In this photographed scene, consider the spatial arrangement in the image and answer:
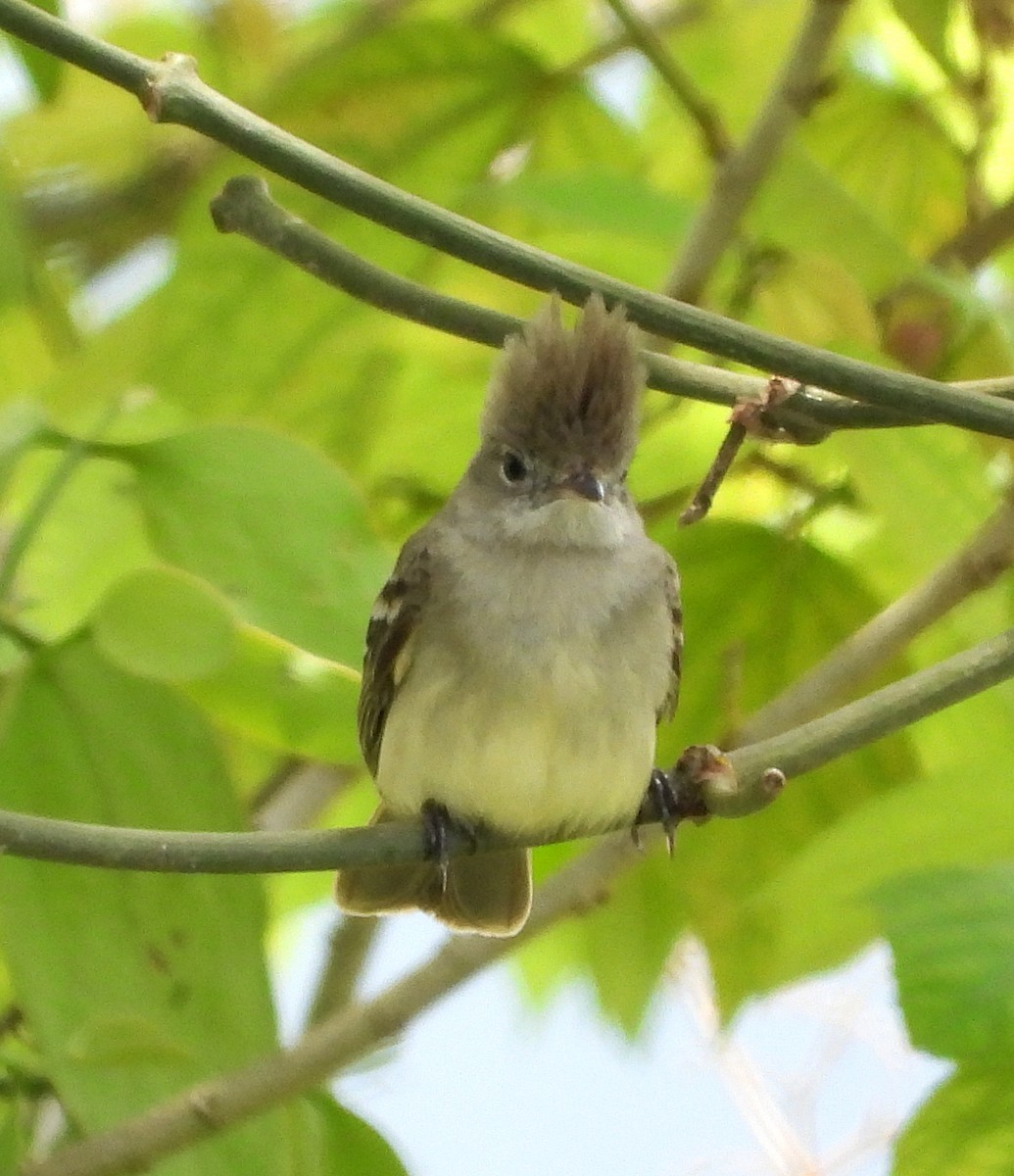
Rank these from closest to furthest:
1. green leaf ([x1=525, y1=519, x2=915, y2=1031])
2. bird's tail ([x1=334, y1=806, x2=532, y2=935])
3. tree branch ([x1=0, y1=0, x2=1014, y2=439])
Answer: tree branch ([x1=0, y1=0, x2=1014, y2=439]), green leaf ([x1=525, y1=519, x2=915, y2=1031]), bird's tail ([x1=334, y1=806, x2=532, y2=935])

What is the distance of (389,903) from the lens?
1.67 m

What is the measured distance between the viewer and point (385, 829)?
110 centimetres

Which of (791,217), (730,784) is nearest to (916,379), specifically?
(730,784)

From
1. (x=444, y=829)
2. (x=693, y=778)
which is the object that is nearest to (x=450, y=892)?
(x=444, y=829)

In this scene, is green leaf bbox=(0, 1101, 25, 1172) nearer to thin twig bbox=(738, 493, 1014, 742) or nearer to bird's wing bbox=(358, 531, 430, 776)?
bird's wing bbox=(358, 531, 430, 776)

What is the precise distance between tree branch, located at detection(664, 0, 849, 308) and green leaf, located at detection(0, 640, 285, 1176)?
0.62 m

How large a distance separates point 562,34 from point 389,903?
4.10ft

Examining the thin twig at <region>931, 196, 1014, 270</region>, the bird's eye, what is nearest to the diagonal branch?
the bird's eye

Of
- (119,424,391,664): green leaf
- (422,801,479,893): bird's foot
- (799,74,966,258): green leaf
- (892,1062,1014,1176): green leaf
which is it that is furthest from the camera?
(799,74,966,258): green leaf

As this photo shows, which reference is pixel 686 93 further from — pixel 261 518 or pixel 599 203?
pixel 261 518

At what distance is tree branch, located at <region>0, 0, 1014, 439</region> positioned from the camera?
91 centimetres

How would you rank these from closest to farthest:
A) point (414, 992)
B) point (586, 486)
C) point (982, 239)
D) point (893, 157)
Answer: point (414, 992)
point (586, 486)
point (982, 239)
point (893, 157)

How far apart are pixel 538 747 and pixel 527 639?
10 cm

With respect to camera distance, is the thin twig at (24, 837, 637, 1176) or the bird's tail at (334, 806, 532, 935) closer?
the thin twig at (24, 837, 637, 1176)
